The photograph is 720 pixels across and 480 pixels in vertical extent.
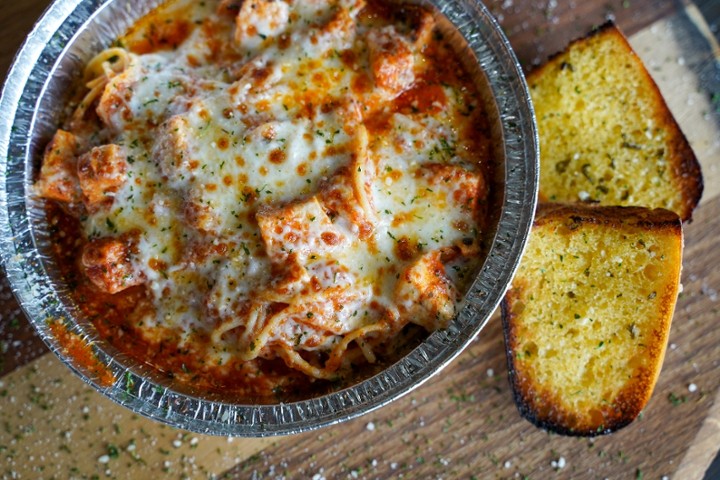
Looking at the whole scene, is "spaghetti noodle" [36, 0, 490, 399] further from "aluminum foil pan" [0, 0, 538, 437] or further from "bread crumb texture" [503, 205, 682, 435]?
"bread crumb texture" [503, 205, 682, 435]

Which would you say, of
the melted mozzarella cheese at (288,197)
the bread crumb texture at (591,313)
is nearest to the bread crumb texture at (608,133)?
the bread crumb texture at (591,313)

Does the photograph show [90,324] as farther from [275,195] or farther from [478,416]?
[478,416]

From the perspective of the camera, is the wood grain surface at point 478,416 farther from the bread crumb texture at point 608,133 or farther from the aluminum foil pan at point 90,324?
the aluminum foil pan at point 90,324

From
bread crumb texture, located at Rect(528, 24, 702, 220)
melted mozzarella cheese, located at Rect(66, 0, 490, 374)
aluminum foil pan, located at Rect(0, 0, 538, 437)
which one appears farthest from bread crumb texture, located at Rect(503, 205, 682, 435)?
melted mozzarella cheese, located at Rect(66, 0, 490, 374)

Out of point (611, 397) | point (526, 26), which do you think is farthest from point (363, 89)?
point (611, 397)

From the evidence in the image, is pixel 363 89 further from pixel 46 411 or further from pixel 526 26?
pixel 46 411

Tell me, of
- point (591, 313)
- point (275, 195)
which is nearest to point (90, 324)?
point (275, 195)
